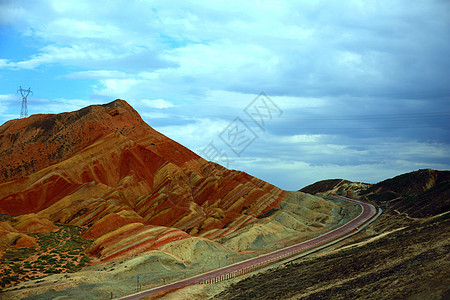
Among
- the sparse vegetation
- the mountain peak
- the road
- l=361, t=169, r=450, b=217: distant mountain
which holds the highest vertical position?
the mountain peak

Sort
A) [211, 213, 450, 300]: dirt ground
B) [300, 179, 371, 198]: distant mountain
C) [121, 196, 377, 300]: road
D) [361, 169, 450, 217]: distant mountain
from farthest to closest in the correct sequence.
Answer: [300, 179, 371, 198]: distant mountain → [361, 169, 450, 217]: distant mountain → [121, 196, 377, 300]: road → [211, 213, 450, 300]: dirt ground

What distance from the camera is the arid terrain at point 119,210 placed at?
60.9 meters

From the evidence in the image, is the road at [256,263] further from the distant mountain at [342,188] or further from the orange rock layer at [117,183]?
the distant mountain at [342,188]

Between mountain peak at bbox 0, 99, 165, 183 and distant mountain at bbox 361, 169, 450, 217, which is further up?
mountain peak at bbox 0, 99, 165, 183

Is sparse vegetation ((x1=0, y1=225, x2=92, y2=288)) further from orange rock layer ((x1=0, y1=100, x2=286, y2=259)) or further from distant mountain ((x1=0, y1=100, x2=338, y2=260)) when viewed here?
orange rock layer ((x1=0, y1=100, x2=286, y2=259))

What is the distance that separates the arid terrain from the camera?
6088cm

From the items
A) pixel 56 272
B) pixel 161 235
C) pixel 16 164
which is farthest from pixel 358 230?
pixel 16 164

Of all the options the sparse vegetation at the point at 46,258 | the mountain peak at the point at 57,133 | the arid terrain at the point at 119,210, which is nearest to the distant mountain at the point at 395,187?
the arid terrain at the point at 119,210

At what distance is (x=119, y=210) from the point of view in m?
94.2

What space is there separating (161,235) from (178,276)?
68.5 ft

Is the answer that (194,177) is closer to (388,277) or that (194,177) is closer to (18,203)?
(18,203)

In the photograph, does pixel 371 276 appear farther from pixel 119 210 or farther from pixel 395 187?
pixel 395 187

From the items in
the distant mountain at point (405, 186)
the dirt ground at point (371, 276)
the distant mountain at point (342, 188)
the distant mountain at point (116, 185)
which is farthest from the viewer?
the distant mountain at point (342, 188)

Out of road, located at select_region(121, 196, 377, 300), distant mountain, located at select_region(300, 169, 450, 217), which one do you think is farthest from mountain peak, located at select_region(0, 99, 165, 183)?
road, located at select_region(121, 196, 377, 300)
